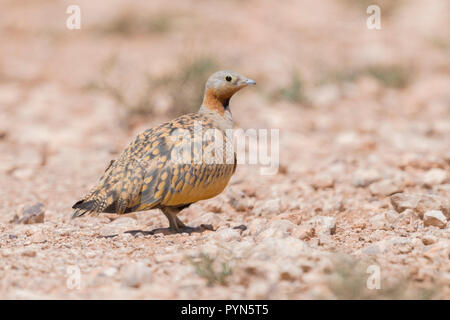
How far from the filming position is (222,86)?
17.3 feet

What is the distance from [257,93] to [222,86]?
533 centimetres

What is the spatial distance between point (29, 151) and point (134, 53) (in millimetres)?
5361

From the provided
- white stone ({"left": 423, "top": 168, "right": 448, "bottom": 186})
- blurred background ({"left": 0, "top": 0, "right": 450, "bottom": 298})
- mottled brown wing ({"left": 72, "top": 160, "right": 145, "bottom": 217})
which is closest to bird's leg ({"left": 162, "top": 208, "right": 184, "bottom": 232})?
mottled brown wing ({"left": 72, "top": 160, "right": 145, "bottom": 217})

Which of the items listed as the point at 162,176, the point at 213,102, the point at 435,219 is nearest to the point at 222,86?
the point at 213,102

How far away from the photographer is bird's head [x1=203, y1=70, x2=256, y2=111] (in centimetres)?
523

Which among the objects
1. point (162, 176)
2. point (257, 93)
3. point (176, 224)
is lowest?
point (176, 224)

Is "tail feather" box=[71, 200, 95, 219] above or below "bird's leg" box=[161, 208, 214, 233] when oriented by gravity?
above

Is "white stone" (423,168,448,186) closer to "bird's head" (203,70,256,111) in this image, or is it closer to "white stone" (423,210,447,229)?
"white stone" (423,210,447,229)

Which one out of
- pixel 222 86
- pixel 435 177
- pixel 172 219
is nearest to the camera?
pixel 172 219

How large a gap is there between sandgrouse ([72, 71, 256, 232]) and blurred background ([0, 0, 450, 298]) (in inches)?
29.9

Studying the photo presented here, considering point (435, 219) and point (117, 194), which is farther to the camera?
point (435, 219)

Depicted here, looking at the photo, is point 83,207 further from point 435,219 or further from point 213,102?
point 435,219

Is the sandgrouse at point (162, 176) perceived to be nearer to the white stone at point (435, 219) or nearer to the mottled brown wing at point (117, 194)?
the mottled brown wing at point (117, 194)
